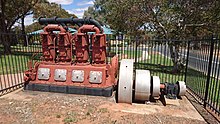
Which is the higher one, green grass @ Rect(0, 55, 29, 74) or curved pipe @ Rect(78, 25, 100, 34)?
curved pipe @ Rect(78, 25, 100, 34)

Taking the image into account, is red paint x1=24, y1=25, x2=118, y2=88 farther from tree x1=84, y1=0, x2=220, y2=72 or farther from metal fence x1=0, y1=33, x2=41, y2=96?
tree x1=84, y1=0, x2=220, y2=72

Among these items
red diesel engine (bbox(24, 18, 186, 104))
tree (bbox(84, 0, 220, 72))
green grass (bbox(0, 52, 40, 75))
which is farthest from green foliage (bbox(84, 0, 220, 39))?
green grass (bbox(0, 52, 40, 75))

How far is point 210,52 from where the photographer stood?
15.4ft

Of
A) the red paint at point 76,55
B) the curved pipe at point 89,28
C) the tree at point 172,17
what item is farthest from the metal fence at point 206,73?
the tree at point 172,17

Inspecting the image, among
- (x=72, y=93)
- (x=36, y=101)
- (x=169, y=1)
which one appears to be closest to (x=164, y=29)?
(x=169, y=1)

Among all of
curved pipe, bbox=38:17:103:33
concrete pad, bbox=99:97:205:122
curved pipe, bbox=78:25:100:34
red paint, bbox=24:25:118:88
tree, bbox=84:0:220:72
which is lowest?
concrete pad, bbox=99:97:205:122

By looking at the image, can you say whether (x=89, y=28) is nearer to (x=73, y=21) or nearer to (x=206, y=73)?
(x=73, y=21)

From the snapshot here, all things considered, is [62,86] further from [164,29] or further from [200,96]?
[164,29]

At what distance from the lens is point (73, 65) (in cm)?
591

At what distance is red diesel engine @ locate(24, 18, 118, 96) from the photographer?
5.60m

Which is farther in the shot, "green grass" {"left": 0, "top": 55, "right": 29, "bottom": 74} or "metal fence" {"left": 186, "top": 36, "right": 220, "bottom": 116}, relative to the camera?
"green grass" {"left": 0, "top": 55, "right": 29, "bottom": 74}

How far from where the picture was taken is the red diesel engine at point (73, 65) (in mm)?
5598

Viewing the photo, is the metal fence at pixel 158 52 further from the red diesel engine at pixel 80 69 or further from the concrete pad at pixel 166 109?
the concrete pad at pixel 166 109

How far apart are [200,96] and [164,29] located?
22.8 ft
